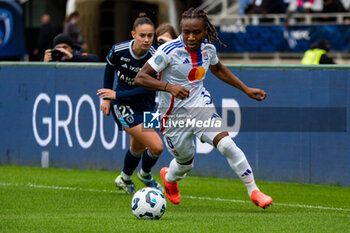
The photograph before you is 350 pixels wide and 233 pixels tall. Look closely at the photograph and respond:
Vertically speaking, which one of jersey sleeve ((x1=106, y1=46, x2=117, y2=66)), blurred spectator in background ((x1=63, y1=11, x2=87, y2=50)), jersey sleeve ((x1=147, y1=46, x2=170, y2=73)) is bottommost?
blurred spectator in background ((x1=63, y1=11, x2=87, y2=50))

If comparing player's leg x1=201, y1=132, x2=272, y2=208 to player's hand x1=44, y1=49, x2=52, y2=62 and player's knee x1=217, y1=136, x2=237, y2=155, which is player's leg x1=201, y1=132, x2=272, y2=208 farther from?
player's hand x1=44, y1=49, x2=52, y2=62

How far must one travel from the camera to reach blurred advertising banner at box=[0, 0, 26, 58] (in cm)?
2312

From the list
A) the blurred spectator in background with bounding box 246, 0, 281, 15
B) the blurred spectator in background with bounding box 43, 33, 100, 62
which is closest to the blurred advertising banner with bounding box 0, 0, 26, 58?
the blurred spectator in background with bounding box 246, 0, 281, 15

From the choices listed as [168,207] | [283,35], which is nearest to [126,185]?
[168,207]

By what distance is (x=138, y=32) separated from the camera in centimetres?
997

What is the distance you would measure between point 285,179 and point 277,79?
4.77 feet

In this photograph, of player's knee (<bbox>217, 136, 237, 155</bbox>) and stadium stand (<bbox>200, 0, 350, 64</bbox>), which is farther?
stadium stand (<bbox>200, 0, 350, 64</bbox>)

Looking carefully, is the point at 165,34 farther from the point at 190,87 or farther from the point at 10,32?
the point at 10,32

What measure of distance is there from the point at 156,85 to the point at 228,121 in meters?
4.10

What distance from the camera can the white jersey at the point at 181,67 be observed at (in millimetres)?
8883

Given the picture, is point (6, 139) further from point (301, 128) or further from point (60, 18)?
point (60, 18)

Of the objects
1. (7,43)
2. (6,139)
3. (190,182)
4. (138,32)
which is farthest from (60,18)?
(138,32)

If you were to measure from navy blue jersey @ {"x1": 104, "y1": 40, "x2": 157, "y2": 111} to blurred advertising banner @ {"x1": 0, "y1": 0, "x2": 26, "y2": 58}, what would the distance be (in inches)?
526

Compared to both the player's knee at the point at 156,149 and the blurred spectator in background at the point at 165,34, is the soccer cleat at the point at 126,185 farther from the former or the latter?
the blurred spectator in background at the point at 165,34
